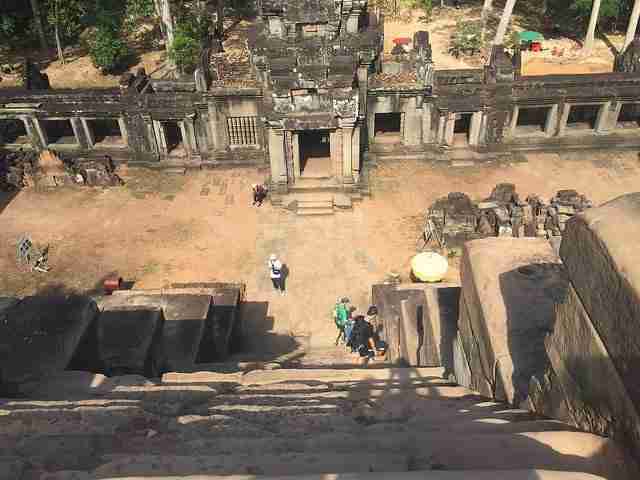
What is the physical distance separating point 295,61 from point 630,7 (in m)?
32.9

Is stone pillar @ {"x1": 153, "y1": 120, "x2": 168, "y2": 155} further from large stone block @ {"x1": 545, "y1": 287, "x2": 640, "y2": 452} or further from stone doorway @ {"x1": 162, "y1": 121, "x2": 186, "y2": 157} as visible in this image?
large stone block @ {"x1": 545, "y1": 287, "x2": 640, "y2": 452}

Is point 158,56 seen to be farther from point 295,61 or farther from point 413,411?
point 413,411

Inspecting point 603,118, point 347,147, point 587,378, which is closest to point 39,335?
point 587,378

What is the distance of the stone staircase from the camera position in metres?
Answer: 3.50

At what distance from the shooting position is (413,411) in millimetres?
A: 5344

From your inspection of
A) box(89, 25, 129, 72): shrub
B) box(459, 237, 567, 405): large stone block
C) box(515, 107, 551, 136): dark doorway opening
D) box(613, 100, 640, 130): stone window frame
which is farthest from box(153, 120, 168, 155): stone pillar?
box(613, 100, 640, 130): stone window frame

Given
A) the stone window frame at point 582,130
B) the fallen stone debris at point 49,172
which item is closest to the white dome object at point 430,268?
the stone window frame at point 582,130

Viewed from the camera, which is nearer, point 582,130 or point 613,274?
point 613,274

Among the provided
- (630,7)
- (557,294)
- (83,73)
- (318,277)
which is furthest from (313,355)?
(630,7)

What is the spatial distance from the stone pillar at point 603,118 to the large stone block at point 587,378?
2375 centimetres

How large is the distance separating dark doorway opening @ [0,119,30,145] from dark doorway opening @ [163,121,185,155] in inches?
268

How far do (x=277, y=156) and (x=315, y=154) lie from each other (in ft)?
11.8

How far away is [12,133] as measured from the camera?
26297mm

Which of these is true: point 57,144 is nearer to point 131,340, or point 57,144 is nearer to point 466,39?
point 131,340
